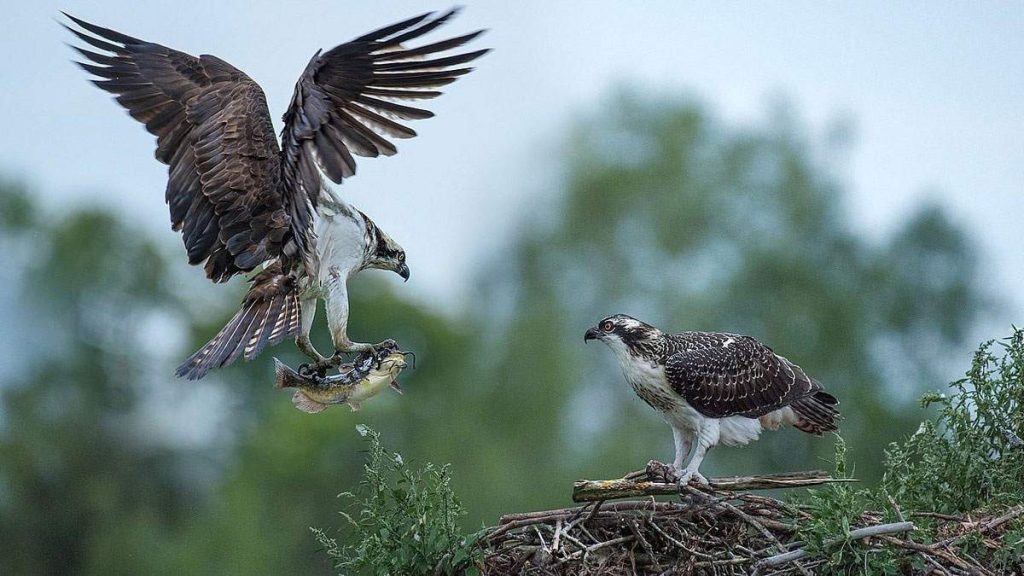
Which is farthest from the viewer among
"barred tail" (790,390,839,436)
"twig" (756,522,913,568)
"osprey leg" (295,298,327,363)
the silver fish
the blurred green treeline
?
the blurred green treeline

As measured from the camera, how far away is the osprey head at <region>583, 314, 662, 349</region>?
32.8ft

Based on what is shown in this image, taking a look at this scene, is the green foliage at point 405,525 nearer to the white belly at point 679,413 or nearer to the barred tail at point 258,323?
the barred tail at point 258,323

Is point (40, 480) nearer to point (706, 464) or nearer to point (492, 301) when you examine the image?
point (492, 301)

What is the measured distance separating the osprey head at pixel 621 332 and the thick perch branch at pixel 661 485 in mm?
1382

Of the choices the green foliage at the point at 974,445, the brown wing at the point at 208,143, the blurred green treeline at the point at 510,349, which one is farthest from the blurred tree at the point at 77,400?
the green foliage at the point at 974,445

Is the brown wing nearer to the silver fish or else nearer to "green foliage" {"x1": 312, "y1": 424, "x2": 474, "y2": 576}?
the silver fish

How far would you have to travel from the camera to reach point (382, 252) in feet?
33.8

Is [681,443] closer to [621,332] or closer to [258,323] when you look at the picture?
[621,332]

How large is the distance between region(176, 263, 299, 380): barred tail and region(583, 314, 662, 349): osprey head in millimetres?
1884

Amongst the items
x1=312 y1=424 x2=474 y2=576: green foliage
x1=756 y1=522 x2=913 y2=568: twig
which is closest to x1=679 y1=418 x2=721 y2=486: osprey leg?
x1=756 y1=522 x2=913 y2=568: twig

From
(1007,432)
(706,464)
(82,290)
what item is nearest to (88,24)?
(1007,432)

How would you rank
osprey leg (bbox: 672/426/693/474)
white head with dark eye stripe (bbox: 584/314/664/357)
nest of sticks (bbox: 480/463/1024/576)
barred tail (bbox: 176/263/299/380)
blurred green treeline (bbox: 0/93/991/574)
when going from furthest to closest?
blurred green treeline (bbox: 0/93/991/574) < osprey leg (bbox: 672/426/693/474) < white head with dark eye stripe (bbox: 584/314/664/357) < barred tail (bbox: 176/263/299/380) < nest of sticks (bbox: 480/463/1024/576)

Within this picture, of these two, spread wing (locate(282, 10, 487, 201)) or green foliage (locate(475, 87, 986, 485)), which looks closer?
spread wing (locate(282, 10, 487, 201))

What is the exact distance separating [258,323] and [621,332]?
227 cm
